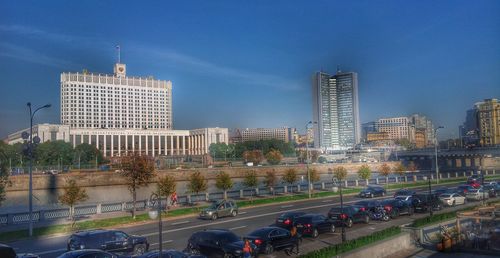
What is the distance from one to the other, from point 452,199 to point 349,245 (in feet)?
91.4

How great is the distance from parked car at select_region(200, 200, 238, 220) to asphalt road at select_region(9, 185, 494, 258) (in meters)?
0.57

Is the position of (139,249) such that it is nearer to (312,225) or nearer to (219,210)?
(312,225)

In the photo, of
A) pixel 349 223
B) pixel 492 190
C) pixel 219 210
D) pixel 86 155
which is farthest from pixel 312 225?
pixel 86 155

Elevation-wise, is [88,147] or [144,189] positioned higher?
[88,147]

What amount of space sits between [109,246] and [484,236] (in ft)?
69.5

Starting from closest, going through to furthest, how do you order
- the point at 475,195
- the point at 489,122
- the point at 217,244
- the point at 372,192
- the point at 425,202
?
the point at 217,244, the point at 425,202, the point at 475,195, the point at 372,192, the point at 489,122

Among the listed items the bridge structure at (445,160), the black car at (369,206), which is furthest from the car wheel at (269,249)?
the bridge structure at (445,160)

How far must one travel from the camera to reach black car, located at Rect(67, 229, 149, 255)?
22.9 m

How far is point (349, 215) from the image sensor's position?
33.1m

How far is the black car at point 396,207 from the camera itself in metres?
37.6

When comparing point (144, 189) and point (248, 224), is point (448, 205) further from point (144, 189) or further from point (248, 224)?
point (144, 189)

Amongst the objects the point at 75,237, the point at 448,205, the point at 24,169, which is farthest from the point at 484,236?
the point at 24,169

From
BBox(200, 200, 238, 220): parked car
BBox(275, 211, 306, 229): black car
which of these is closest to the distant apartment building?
BBox(200, 200, 238, 220): parked car

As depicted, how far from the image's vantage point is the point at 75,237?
23.1 m
